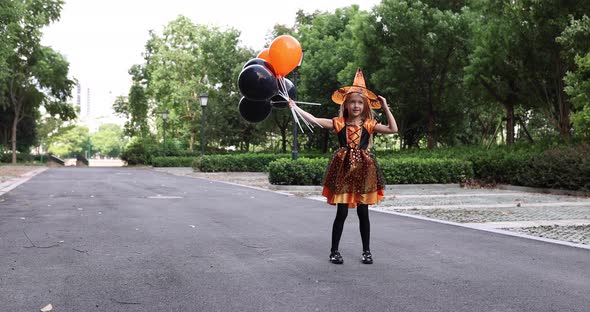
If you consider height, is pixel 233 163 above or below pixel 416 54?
below

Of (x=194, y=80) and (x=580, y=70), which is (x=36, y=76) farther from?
(x=580, y=70)

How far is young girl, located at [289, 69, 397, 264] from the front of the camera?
509 centimetres

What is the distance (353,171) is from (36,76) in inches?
1793

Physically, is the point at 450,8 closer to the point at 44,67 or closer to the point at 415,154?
the point at 415,154

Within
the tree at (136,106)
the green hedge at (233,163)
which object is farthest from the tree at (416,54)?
the tree at (136,106)

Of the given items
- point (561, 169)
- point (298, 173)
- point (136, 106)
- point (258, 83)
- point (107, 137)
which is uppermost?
point (136, 106)

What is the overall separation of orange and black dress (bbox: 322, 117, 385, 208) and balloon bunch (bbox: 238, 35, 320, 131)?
68 cm

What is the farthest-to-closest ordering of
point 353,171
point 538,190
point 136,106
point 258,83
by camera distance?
point 136,106 → point 538,190 → point 258,83 → point 353,171

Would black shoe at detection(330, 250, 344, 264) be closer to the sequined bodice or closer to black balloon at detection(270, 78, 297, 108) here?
the sequined bodice

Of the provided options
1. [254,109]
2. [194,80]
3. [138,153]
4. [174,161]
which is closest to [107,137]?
[138,153]

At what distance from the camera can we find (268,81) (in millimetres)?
6180

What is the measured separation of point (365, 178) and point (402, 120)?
2770cm

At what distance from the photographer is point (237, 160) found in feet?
102

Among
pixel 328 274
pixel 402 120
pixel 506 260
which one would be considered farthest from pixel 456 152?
pixel 328 274
